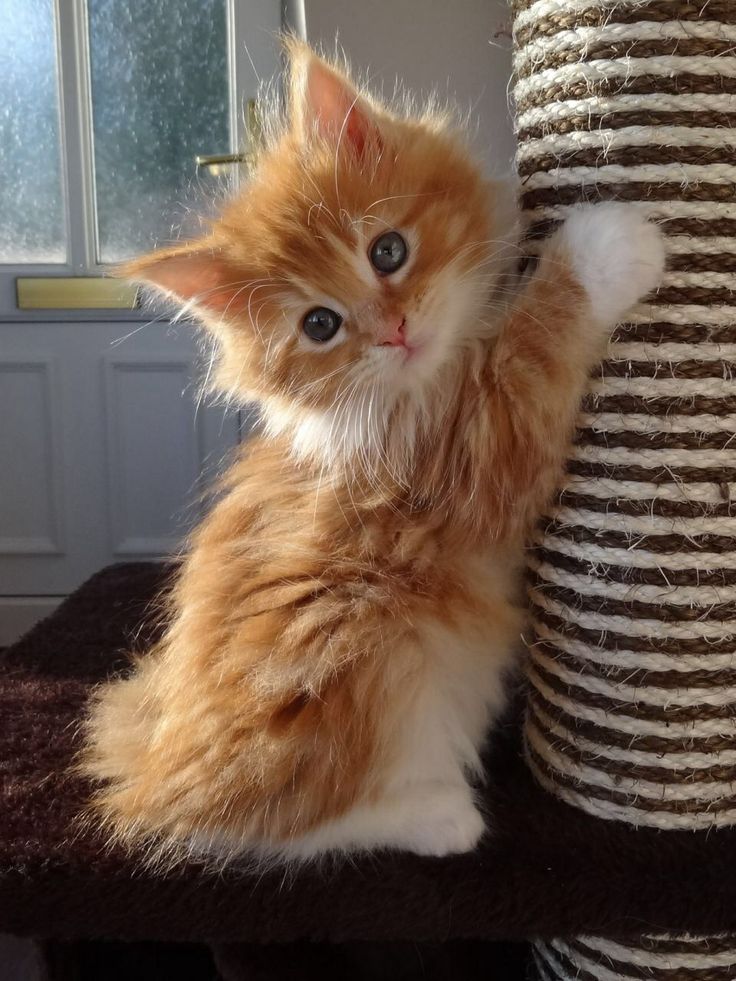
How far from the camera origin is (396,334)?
3.03ft

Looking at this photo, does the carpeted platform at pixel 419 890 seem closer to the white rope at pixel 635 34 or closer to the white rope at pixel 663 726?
the white rope at pixel 663 726

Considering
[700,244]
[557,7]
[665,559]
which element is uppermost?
[557,7]

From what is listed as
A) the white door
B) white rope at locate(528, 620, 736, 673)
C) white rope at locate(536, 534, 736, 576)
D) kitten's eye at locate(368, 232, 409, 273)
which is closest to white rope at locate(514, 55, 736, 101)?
kitten's eye at locate(368, 232, 409, 273)

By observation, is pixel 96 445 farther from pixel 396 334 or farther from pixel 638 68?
pixel 638 68

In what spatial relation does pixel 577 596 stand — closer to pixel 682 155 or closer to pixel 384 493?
pixel 384 493

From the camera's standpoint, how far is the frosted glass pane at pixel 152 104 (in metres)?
2.61

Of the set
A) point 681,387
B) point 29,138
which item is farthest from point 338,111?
point 29,138

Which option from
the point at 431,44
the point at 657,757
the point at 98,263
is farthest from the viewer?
the point at 98,263

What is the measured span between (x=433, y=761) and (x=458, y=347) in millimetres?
464

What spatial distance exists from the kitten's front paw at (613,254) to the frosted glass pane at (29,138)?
7.79 feet

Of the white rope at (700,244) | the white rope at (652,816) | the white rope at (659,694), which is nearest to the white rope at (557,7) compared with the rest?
the white rope at (700,244)

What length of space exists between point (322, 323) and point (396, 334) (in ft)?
0.35

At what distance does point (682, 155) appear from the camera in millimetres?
785

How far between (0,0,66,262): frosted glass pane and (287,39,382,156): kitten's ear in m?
2.04
